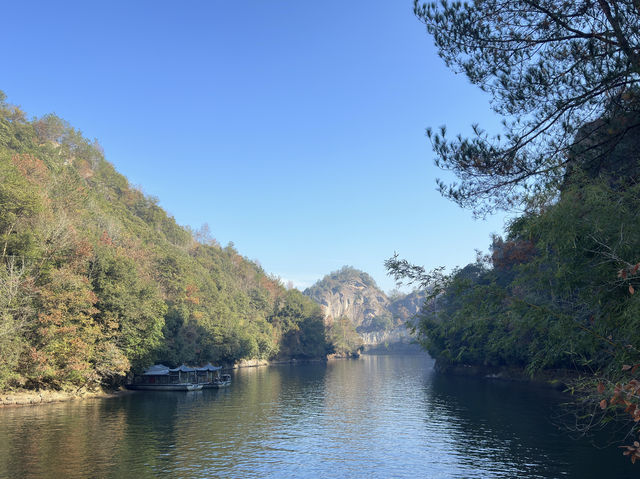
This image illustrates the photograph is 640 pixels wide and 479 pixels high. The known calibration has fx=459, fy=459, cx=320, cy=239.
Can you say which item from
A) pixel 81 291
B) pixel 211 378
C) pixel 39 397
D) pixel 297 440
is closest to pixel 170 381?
pixel 211 378

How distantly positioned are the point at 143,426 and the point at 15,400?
1397 cm

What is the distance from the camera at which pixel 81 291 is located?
4278cm

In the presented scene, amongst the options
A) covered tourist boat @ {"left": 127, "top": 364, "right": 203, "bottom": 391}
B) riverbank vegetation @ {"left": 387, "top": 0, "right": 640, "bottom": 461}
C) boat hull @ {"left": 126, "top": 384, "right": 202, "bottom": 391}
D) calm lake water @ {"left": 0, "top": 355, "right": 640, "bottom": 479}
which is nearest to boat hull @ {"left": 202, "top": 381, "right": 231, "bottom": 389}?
covered tourist boat @ {"left": 127, "top": 364, "right": 203, "bottom": 391}

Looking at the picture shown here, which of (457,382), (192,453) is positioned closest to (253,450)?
(192,453)

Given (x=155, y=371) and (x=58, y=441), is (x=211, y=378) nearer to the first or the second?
(x=155, y=371)

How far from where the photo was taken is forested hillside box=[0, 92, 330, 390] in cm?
3912

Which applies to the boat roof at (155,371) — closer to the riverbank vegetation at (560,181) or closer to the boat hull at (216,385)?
the boat hull at (216,385)

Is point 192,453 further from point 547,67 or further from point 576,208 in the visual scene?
point 547,67

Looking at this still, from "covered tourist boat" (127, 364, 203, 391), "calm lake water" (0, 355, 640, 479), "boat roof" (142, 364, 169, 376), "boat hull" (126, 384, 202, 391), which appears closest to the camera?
"calm lake water" (0, 355, 640, 479)

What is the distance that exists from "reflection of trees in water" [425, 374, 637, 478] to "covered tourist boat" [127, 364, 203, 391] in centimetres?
2946

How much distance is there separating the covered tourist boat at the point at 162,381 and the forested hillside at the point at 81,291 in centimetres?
201

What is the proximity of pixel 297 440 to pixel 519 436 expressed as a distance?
14869 millimetres

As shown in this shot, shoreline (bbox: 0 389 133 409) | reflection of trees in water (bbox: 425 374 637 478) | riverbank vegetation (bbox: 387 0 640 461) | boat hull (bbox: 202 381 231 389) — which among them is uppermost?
riverbank vegetation (bbox: 387 0 640 461)

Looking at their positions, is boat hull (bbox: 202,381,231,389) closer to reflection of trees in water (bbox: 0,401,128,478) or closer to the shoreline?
the shoreline
